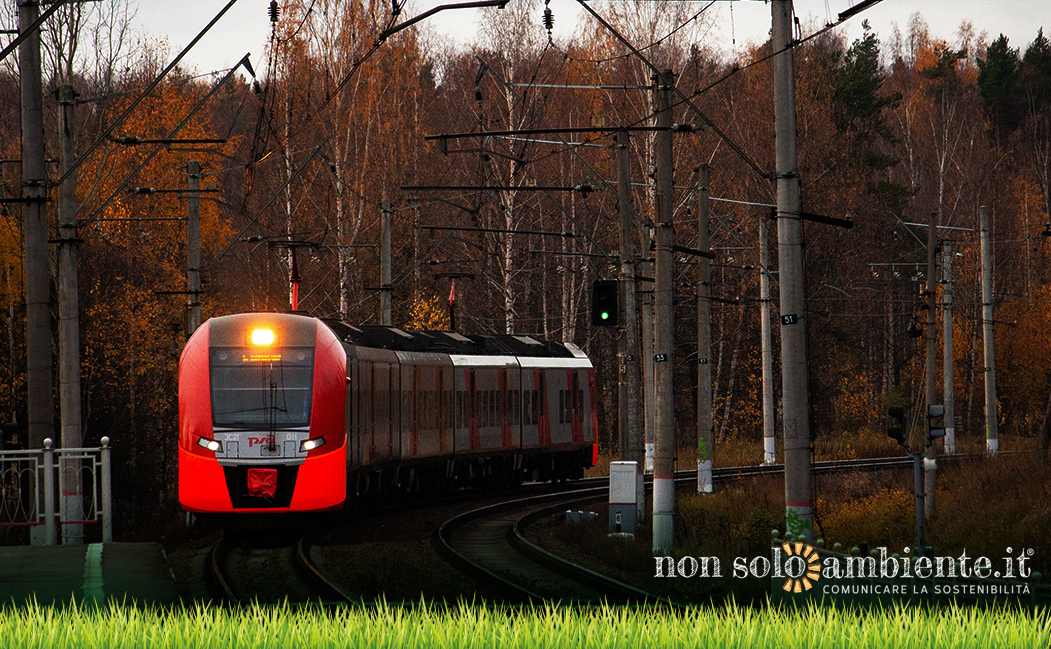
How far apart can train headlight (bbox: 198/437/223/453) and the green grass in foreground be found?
9118 millimetres

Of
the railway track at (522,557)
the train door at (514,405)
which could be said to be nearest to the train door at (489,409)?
the train door at (514,405)

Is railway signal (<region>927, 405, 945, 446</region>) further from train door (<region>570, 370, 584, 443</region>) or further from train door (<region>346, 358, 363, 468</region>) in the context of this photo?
train door (<region>570, 370, 584, 443</region>)

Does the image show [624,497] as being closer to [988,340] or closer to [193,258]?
[193,258]

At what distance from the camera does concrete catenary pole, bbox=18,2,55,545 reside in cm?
1816

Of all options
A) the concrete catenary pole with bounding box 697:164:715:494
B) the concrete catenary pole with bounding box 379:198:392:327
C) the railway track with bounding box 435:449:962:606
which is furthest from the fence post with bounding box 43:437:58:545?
the concrete catenary pole with bounding box 379:198:392:327

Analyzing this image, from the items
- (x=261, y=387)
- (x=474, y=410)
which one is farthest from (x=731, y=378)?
(x=261, y=387)

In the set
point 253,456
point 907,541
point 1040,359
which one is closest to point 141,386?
point 253,456

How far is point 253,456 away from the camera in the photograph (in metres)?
18.9

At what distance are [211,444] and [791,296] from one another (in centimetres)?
776

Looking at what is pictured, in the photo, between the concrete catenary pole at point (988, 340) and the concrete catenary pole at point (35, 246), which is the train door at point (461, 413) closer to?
the concrete catenary pole at point (35, 246)

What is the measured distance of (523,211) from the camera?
151ft

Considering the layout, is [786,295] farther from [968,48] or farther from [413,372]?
[968,48]

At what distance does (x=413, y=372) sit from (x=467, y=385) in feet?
11.5

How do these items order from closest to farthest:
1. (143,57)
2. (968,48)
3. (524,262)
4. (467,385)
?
1. (467,385)
2. (143,57)
3. (524,262)
4. (968,48)
